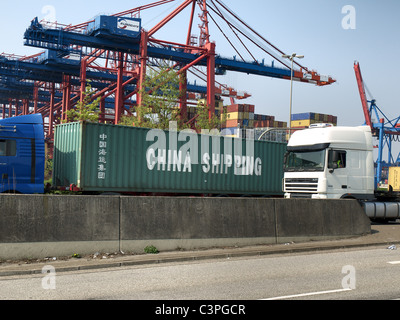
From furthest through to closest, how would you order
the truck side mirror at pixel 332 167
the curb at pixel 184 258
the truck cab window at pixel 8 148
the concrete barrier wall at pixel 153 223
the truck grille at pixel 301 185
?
the truck grille at pixel 301 185, the truck side mirror at pixel 332 167, the truck cab window at pixel 8 148, the concrete barrier wall at pixel 153 223, the curb at pixel 184 258

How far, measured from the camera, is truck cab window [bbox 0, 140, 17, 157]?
15.2 meters

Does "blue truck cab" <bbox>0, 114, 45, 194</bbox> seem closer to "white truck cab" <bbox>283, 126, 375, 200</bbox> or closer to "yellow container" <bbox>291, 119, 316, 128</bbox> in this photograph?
"white truck cab" <bbox>283, 126, 375, 200</bbox>

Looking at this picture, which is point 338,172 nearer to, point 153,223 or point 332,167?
point 332,167

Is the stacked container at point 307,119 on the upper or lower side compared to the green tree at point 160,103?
upper

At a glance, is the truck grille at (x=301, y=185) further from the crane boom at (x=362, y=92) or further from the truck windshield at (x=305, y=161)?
the crane boom at (x=362, y=92)

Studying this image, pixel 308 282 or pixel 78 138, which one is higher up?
pixel 78 138

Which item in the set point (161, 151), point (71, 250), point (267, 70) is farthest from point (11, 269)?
point (267, 70)

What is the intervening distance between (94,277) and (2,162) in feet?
26.9

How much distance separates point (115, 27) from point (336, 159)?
123 feet

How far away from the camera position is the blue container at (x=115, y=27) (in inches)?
1865

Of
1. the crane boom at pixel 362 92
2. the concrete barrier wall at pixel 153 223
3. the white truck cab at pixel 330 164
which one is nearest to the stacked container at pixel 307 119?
the crane boom at pixel 362 92
